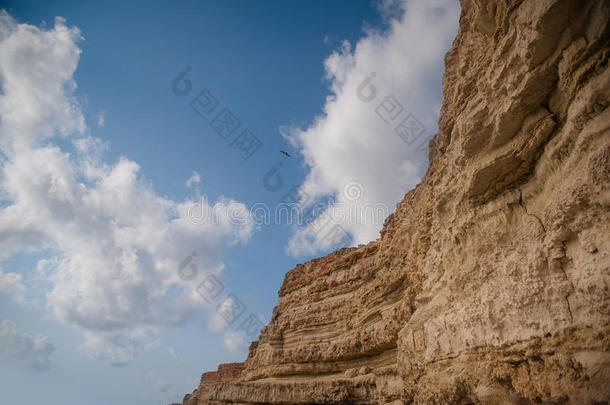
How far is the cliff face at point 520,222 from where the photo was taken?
3.39 metres

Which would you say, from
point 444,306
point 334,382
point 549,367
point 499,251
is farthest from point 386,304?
point 549,367

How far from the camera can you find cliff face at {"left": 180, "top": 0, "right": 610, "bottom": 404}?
339cm

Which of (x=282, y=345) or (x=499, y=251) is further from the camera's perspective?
(x=282, y=345)

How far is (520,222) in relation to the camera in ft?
15.7

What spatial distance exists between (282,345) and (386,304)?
803 centimetres

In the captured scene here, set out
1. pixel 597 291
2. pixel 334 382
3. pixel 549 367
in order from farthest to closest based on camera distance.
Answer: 1. pixel 334 382
2. pixel 549 367
3. pixel 597 291

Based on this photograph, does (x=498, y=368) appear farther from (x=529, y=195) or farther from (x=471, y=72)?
(x=471, y=72)

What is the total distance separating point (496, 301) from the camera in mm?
4641

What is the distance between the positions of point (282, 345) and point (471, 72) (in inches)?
660

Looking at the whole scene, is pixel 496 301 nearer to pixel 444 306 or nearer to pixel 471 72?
pixel 444 306

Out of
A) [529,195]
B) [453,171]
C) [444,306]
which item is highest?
[453,171]

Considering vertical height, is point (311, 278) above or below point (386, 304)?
above

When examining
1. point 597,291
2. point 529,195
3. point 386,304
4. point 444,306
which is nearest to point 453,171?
point 529,195

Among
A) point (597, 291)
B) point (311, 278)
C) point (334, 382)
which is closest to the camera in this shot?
→ point (597, 291)
